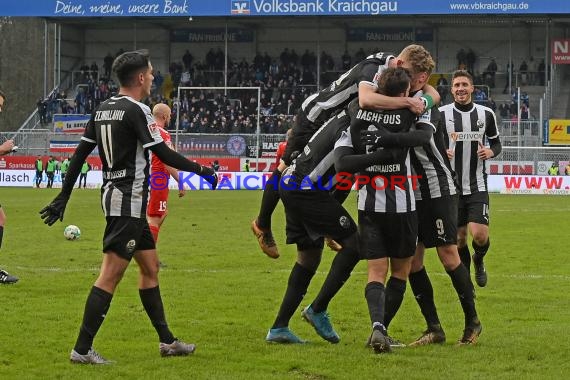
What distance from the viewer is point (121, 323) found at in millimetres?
8727

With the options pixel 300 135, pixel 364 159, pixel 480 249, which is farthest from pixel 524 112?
pixel 364 159

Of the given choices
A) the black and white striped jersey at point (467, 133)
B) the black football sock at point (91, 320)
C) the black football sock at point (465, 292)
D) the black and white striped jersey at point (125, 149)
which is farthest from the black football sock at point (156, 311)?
the black and white striped jersey at point (467, 133)

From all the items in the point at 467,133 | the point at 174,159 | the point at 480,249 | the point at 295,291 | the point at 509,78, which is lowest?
the point at 295,291

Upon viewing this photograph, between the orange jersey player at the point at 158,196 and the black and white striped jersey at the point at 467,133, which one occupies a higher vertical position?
the black and white striped jersey at the point at 467,133

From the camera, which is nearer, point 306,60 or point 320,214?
point 320,214

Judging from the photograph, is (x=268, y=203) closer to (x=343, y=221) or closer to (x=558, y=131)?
(x=343, y=221)

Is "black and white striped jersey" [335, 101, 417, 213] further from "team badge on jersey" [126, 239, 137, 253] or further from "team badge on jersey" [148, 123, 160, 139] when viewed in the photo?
"team badge on jersey" [126, 239, 137, 253]

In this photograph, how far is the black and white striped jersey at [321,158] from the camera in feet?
24.9

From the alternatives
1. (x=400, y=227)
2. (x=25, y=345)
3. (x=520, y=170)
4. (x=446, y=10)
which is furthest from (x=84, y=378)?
(x=446, y=10)

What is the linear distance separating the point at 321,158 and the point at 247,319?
84.3 inches

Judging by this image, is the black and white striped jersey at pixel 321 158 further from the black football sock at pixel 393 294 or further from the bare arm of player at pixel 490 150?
the bare arm of player at pixel 490 150

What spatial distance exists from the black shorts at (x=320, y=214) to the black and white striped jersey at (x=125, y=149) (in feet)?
4.17

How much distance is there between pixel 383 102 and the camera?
23.4 feet

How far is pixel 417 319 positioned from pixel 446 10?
131ft
